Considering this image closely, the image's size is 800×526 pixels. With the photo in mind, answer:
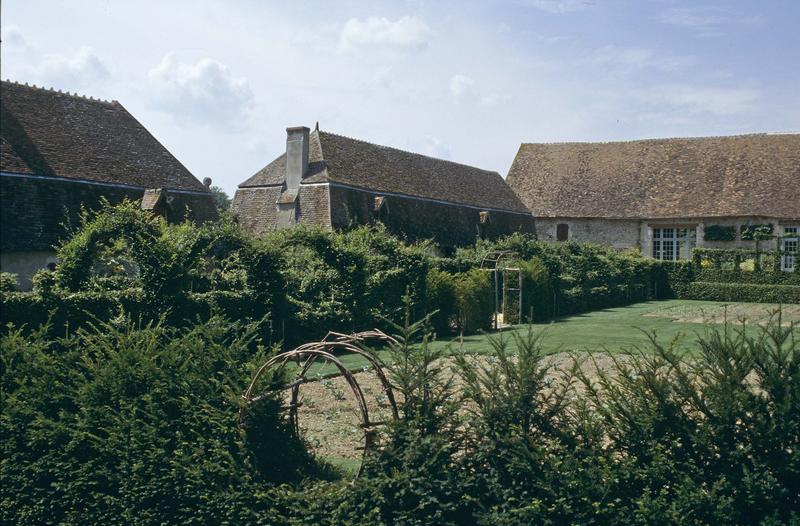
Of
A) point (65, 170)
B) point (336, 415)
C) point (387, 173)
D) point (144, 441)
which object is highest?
point (387, 173)

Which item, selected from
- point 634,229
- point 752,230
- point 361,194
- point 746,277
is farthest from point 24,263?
point 752,230

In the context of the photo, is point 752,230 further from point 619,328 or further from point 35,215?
point 35,215

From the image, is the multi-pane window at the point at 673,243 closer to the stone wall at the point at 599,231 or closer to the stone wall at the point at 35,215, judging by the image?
the stone wall at the point at 599,231

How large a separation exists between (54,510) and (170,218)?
23531 mm

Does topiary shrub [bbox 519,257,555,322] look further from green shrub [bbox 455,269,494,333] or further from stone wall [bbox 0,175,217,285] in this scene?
stone wall [bbox 0,175,217,285]

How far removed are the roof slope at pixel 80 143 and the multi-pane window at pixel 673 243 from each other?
87.6ft

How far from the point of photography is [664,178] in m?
46.2

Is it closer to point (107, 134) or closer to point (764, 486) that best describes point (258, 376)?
point (764, 486)

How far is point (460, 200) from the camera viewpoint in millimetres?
40875

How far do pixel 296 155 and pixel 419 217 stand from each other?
6946mm

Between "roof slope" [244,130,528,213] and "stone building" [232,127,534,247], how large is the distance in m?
0.06

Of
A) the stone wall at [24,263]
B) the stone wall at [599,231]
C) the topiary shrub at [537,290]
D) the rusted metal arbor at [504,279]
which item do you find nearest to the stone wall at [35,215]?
the stone wall at [24,263]

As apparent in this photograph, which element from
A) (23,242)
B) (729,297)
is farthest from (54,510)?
(729,297)

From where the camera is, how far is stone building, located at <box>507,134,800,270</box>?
42.2 metres
